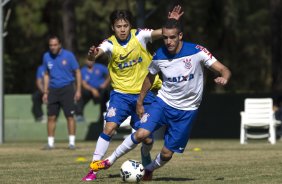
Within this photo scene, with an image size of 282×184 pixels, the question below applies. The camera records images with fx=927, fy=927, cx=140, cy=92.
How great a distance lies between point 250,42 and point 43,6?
14087 mm

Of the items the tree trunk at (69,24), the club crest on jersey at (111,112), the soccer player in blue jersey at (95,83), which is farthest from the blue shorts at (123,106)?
the tree trunk at (69,24)

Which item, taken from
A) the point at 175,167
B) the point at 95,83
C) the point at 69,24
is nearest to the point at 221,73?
the point at 175,167

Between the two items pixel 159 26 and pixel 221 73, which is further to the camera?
pixel 159 26

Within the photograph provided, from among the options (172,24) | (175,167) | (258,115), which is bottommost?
(258,115)

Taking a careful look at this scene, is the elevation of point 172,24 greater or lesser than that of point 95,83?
greater

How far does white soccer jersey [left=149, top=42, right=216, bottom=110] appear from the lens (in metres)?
11.0

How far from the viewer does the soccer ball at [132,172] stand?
35.9 ft

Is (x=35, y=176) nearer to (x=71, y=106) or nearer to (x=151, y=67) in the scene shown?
(x=151, y=67)

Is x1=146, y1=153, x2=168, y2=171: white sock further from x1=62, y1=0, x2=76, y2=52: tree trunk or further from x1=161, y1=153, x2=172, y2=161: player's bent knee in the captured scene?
x1=62, y1=0, x2=76, y2=52: tree trunk

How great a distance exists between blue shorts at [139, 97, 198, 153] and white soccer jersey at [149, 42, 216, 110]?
0.07m

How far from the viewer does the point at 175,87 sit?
11.0m

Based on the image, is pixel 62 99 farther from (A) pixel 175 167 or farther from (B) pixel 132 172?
(B) pixel 132 172

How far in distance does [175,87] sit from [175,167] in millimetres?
2948

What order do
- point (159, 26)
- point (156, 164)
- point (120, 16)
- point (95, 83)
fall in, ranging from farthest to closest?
point (159, 26)
point (95, 83)
point (120, 16)
point (156, 164)
